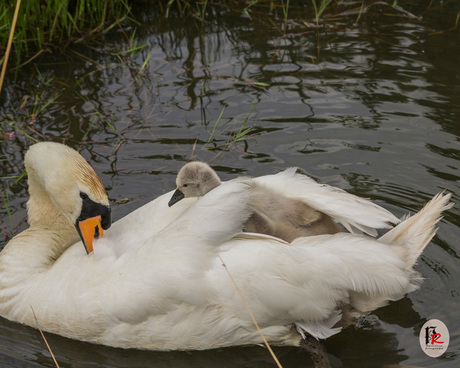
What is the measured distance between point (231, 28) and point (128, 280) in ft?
14.6

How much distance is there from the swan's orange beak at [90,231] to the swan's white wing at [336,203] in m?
0.89

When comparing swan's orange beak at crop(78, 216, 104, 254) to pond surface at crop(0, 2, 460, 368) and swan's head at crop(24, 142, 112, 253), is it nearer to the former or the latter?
swan's head at crop(24, 142, 112, 253)

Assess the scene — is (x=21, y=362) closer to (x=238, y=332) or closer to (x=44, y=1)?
(x=238, y=332)

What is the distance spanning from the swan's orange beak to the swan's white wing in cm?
89

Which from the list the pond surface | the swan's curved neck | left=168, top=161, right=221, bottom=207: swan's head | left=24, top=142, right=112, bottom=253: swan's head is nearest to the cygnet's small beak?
left=168, top=161, right=221, bottom=207: swan's head

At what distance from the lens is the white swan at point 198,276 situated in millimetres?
3650

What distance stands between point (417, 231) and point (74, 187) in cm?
182

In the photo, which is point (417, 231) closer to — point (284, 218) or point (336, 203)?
point (336, 203)

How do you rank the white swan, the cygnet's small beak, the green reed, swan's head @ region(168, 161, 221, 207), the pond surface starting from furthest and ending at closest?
the green reed < swan's head @ region(168, 161, 221, 207) < the cygnet's small beak < the pond surface < the white swan

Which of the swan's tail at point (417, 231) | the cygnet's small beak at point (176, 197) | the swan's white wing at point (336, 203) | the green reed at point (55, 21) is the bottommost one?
the swan's tail at point (417, 231)

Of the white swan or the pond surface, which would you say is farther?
the pond surface

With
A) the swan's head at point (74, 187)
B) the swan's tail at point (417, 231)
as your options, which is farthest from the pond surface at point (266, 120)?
the swan's head at point (74, 187)

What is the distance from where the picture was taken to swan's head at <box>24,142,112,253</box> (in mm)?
3996

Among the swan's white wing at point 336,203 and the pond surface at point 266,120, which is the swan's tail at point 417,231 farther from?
the pond surface at point 266,120
